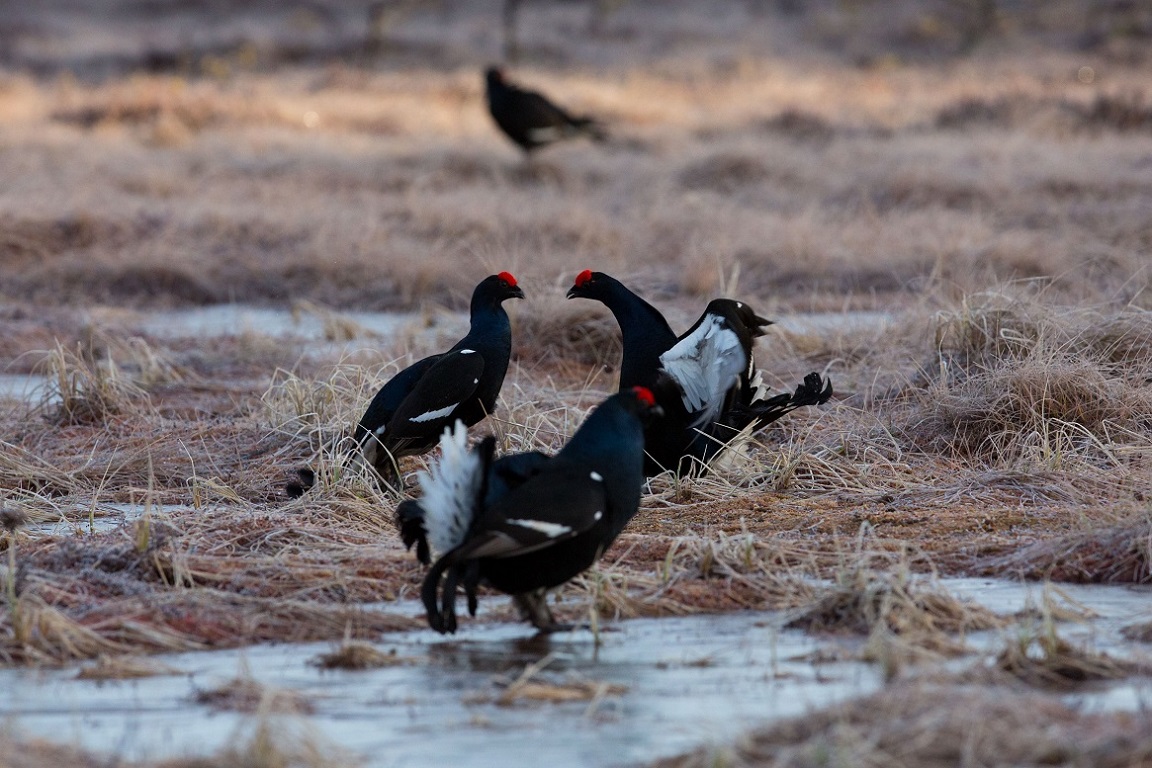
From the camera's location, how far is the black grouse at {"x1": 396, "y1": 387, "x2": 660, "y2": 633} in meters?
3.90

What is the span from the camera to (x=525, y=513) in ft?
12.9

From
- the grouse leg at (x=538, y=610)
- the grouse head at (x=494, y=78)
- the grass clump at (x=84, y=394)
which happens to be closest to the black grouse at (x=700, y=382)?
the grouse leg at (x=538, y=610)

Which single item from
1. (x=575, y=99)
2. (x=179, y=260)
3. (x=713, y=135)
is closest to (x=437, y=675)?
(x=179, y=260)

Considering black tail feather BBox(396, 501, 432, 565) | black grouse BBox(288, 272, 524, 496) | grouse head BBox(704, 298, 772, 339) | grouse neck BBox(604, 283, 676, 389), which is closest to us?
black tail feather BBox(396, 501, 432, 565)

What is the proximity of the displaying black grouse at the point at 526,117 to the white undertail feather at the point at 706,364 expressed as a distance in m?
11.0

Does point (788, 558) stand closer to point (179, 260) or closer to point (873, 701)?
point (873, 701)

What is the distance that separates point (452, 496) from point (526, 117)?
1282 centimetres

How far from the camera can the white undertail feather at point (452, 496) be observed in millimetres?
3980

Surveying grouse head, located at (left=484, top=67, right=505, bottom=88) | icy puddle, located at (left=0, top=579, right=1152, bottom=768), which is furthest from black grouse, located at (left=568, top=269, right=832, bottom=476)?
grouse head, located at (left=484, top=67, right=505, bottom=88)

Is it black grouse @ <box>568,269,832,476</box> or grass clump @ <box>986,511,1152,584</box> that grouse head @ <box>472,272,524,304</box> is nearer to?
black grouse @ <box>568,269,832,476</box>

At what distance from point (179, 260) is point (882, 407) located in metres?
6.40

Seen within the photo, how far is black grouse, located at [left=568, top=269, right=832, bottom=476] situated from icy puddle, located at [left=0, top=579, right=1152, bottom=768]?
1398 mm

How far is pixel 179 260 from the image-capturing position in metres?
11.3

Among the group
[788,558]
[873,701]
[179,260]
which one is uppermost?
[873,701]
